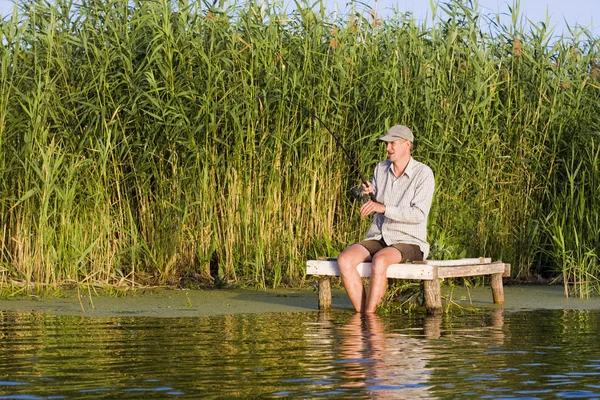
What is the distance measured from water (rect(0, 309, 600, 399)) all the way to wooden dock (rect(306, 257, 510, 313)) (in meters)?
0.21

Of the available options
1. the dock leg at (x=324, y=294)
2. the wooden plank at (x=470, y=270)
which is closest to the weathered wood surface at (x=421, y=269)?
the wooden plank at (x=470, y=270)

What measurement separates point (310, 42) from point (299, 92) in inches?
23.2

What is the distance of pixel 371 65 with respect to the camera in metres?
10.7

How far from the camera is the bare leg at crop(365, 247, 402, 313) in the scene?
820cm

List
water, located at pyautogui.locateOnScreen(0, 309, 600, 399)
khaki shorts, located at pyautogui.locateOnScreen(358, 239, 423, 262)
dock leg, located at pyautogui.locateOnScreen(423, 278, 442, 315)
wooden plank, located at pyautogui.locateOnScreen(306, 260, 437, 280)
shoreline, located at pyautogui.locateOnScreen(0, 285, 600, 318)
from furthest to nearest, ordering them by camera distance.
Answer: shoreline, located at pyautogui.locateOnScreen(0, 285, 600, 318) → khaki shorts, located at pyautogui.locateOnScreen(358, 239, 423, 262) → dock leg, located at pyautogui.locateOnScreen(423, 278, 442, 315) → wooden plank, located at pyautogui.locateOnScreen(306, 260, 437, 280) → water, located at pyautogui.locateOnScreen(0, 309, 600, 399)

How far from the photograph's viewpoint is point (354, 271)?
8.39 meters

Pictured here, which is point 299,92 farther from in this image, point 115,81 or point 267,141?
point 115,81

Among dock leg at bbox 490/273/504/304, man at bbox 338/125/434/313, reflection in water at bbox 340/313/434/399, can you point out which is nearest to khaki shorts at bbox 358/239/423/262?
man at bbox 338/125/434/313

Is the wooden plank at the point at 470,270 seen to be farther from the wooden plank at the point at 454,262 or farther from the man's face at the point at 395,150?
the man's face at the point at 395,150

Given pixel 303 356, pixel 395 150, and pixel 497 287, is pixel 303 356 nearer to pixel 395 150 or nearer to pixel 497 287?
pixel 395 150

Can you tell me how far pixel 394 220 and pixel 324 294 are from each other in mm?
789

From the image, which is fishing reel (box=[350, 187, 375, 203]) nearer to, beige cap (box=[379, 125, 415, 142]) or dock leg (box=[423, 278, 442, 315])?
beige cap (box=[379, 125, 415, 142])

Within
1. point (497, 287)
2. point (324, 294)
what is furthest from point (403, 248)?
point (497, 287)

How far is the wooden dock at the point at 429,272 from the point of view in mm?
8217
